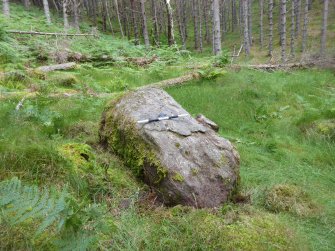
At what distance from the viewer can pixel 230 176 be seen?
3744mm

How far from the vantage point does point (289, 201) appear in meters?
3.53

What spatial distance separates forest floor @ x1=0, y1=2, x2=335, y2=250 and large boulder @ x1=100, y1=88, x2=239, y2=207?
0.18 meters

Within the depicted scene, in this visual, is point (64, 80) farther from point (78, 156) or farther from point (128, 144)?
point (78, 156)

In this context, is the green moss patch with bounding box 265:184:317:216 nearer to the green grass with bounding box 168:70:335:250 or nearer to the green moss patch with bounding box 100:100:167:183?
the green grass with bounding box 168:70:335:250

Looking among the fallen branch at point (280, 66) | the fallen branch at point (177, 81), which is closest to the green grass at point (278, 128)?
the fallen branch at point (177, 81)

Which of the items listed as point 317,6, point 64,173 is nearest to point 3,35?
point 64,173

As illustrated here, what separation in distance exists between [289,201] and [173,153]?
52.3 inches

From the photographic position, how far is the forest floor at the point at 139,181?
2.45 m

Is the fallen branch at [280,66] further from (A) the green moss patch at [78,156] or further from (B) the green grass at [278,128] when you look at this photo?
(A) the green moss patch at [78,156]

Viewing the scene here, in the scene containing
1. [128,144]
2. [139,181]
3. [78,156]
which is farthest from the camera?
[128,144]

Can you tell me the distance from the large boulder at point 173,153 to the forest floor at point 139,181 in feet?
0.59

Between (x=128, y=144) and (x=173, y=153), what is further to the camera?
(x=128, y=144)

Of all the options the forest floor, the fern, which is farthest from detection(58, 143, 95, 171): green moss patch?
the fern

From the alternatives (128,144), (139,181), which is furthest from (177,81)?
(139,181)
